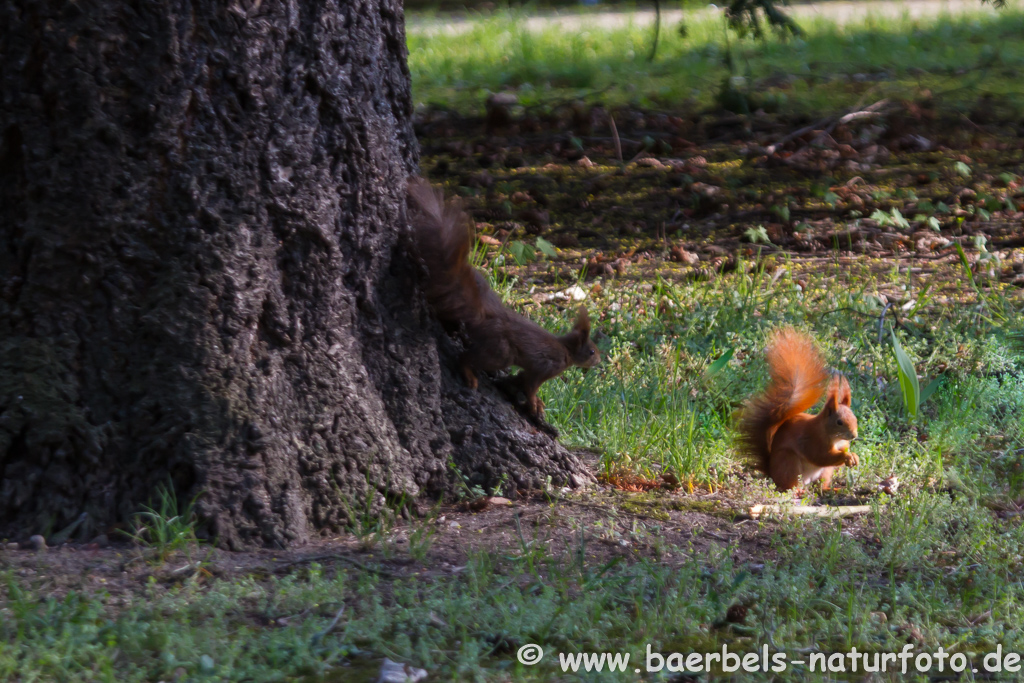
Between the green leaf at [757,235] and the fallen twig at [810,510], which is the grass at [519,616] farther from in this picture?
the green leaf at [757,235]

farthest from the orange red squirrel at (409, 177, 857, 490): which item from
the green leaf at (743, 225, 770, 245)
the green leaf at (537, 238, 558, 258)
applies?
the green leaf at (743, 225, 770, 245)

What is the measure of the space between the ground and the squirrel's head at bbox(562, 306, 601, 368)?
243 mm

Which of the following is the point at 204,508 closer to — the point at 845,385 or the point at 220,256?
the point at 220,256

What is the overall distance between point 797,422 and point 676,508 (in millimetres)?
660

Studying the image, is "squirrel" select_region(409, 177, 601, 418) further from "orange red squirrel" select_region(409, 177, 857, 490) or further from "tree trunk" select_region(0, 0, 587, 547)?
"tree trunk" select_region(0, 0, 587, 547)

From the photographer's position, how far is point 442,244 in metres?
3.18

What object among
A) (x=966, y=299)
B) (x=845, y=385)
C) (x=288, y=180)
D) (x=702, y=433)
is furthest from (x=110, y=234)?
(x=966, y=299)

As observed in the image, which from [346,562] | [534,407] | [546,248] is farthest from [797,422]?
[546,248]

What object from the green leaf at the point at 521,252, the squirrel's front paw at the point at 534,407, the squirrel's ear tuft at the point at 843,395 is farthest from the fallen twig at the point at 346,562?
the green leaf at the point at 521,252

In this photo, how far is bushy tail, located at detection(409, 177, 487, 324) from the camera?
3.17 meters

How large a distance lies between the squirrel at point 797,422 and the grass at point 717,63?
536 cm

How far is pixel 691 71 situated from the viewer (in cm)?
1115

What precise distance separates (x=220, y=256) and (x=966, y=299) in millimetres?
4152

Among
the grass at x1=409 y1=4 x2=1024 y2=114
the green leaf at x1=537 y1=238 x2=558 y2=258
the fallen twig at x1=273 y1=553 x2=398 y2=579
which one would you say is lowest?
the fallen twig at x1=273 y1=553 x2=398 y2=579
